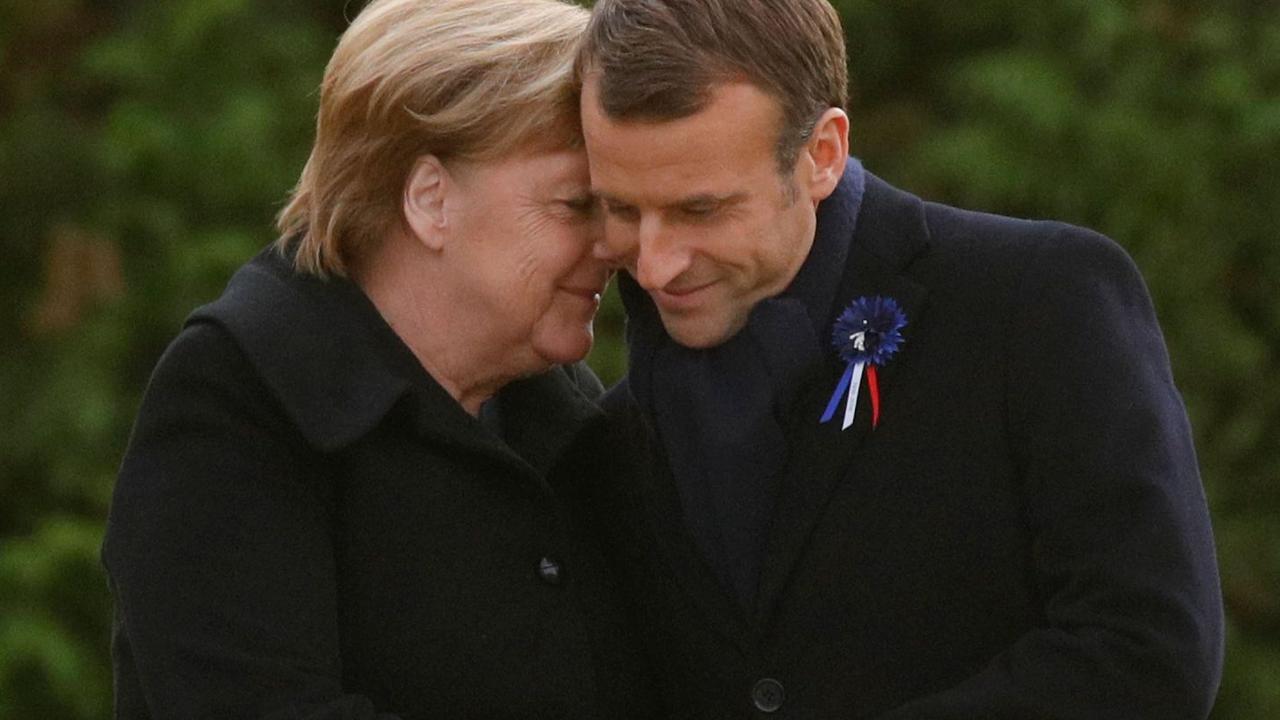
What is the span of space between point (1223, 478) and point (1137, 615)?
349cm

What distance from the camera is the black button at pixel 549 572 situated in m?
2.83

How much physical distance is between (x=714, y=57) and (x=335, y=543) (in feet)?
2.59

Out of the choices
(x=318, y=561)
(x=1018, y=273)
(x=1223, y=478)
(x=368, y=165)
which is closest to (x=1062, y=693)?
(x=1018, y=273)

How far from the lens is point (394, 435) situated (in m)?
2.77

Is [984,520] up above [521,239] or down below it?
below

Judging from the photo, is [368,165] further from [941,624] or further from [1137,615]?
[1137,615]

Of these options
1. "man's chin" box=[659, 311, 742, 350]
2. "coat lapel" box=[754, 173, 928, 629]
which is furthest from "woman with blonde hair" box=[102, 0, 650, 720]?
"coat lapel" box=[754, 173, 928, 629]

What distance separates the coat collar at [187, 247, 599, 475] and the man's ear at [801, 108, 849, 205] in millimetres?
566

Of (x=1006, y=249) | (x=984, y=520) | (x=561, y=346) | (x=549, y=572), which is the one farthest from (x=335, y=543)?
(x=1006, y=249)

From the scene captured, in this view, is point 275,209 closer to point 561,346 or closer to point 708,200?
point 561,346

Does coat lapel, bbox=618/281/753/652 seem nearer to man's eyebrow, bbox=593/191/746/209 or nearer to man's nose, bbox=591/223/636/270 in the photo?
man's nose, bbox=591/223/636/270

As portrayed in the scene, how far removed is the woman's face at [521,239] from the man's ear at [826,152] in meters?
0.37

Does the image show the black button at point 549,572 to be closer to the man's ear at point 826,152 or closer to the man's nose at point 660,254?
the man's nose at point 660,254

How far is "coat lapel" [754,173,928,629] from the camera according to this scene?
2.65 metres
